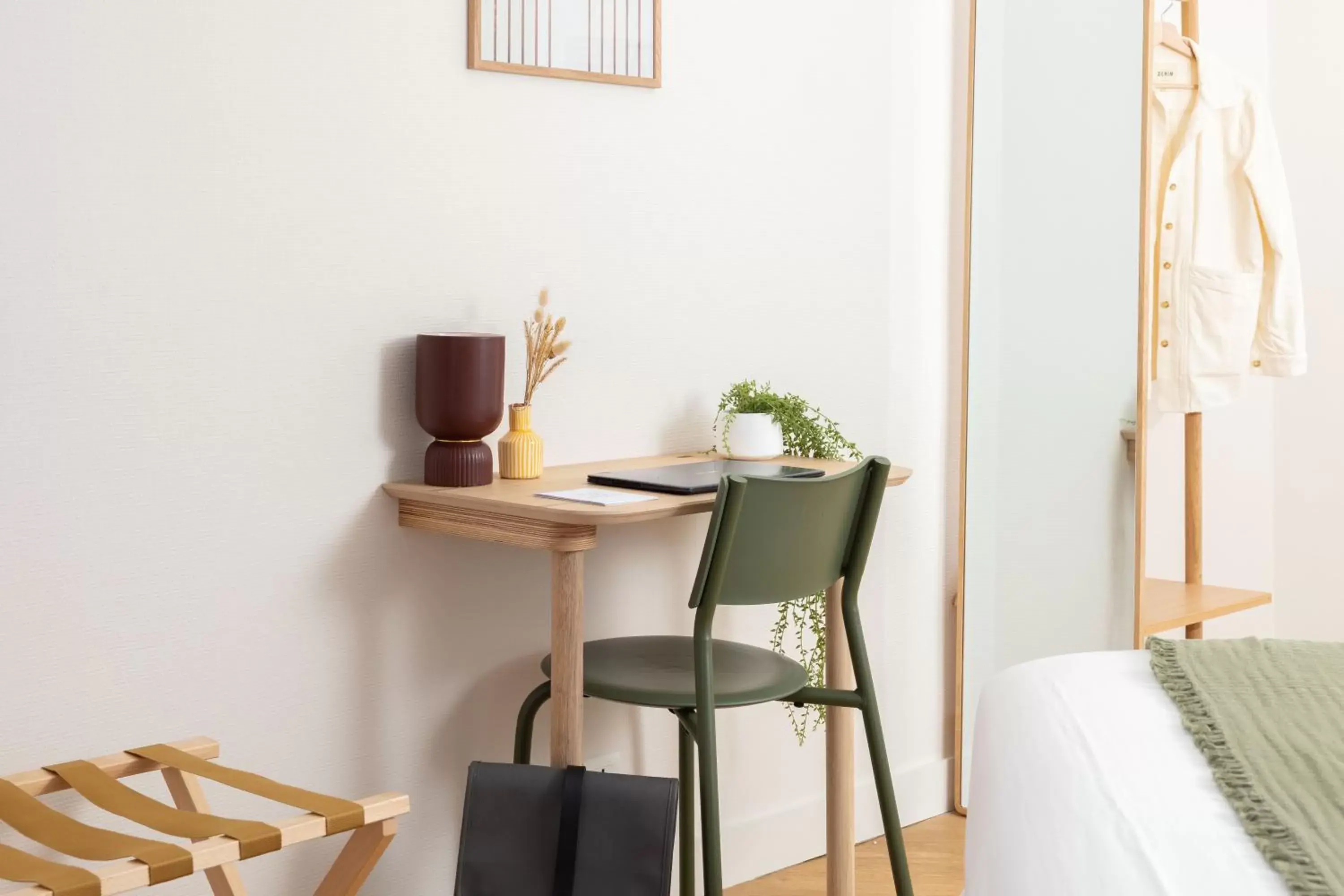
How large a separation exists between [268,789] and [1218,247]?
2441 millimetres

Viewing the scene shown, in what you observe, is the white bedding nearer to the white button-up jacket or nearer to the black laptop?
the black laptop

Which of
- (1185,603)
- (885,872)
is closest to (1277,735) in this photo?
(885,872)

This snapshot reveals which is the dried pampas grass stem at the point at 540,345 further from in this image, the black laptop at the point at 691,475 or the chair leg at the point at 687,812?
the chair leg at the point at 687,812

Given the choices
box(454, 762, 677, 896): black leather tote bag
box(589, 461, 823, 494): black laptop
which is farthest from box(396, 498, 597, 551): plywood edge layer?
box(454, 762, 677, 896): black leather tote bag

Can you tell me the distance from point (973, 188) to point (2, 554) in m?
2.21

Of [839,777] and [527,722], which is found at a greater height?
[527,722]

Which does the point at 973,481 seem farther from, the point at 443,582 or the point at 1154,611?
the point at 443,582

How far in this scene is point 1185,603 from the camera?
315cm

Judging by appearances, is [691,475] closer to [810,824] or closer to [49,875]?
[810,824]

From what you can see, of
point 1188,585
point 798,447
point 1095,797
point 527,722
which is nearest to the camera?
point 1095,797

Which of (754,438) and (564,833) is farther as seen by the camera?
(754,438)

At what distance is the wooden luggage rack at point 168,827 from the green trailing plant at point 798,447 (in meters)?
1.03

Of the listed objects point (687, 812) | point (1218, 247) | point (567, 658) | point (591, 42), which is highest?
point (591, 42)

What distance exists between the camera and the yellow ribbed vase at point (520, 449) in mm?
2295
